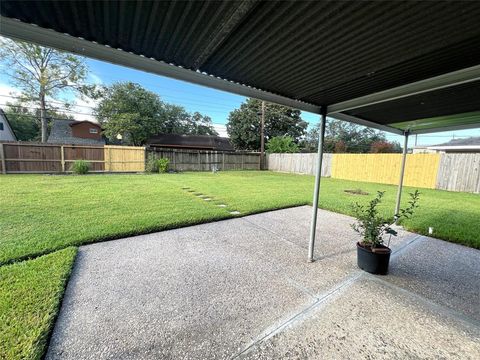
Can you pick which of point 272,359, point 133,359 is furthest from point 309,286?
point 133,359

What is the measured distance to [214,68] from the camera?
1752mm

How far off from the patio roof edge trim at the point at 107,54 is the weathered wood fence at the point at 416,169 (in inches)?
414

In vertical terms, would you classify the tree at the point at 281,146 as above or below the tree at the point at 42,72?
below

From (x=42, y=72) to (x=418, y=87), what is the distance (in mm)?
22341

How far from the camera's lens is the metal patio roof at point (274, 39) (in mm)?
1104

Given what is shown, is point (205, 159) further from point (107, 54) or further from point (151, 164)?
point (107, 54)

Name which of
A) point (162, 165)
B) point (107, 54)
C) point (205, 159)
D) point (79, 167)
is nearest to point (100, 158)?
point (79, 167)

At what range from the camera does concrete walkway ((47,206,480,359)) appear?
4.71ft

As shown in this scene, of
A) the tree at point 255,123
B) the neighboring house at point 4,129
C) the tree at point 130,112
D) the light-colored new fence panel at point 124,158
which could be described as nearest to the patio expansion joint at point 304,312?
the light-colored new fence panel at point 124,158

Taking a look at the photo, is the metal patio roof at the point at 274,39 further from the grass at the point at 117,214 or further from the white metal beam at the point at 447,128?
the grass at the point at 117,214

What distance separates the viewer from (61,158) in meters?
11.2

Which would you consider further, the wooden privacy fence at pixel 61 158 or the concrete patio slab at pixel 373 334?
the wooden privacy fence at pixel 61 158

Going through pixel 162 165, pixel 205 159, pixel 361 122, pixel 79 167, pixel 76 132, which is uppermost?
pixel 76 132

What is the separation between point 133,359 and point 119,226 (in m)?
2.58
